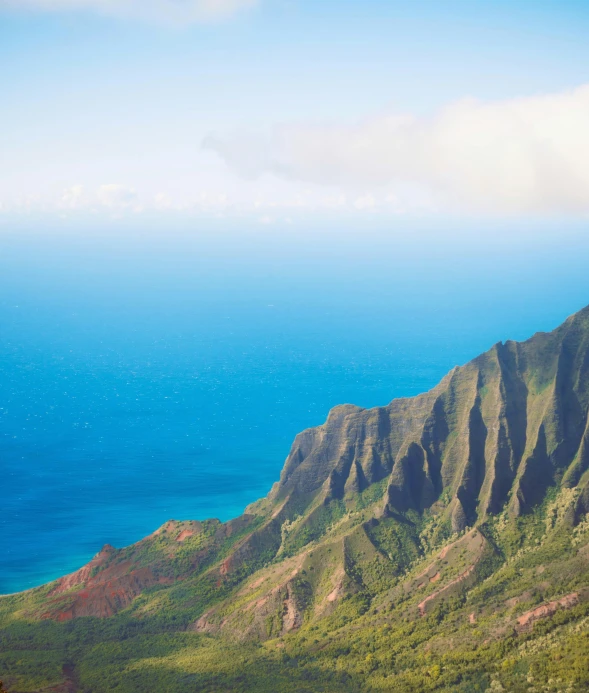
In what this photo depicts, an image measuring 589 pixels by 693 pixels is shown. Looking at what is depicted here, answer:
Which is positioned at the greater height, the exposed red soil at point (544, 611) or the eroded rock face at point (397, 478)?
the eroded rock face at point (397, 478)

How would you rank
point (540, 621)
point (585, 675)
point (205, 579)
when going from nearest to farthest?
point (585, 675), point (540, 621), point (205, 579)

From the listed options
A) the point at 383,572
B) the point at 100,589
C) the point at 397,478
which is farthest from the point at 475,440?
the point at 100,589

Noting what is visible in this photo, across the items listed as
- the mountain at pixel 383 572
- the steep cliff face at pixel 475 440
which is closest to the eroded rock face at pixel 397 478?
the steep cliff face at pixel 475 440

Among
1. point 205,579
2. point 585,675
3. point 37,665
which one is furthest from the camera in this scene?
point 205,579

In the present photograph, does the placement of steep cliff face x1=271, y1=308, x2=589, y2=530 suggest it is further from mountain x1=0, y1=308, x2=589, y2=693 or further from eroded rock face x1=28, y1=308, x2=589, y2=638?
mountain x1=0, y1=308, x2=589, y2=693

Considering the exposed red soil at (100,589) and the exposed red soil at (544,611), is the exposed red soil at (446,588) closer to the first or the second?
the exposed red soil at (544,611)

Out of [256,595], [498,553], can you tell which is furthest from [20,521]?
[498,553]

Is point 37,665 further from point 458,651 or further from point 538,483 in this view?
point 538,483

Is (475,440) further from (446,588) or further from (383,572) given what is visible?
(446,588)
